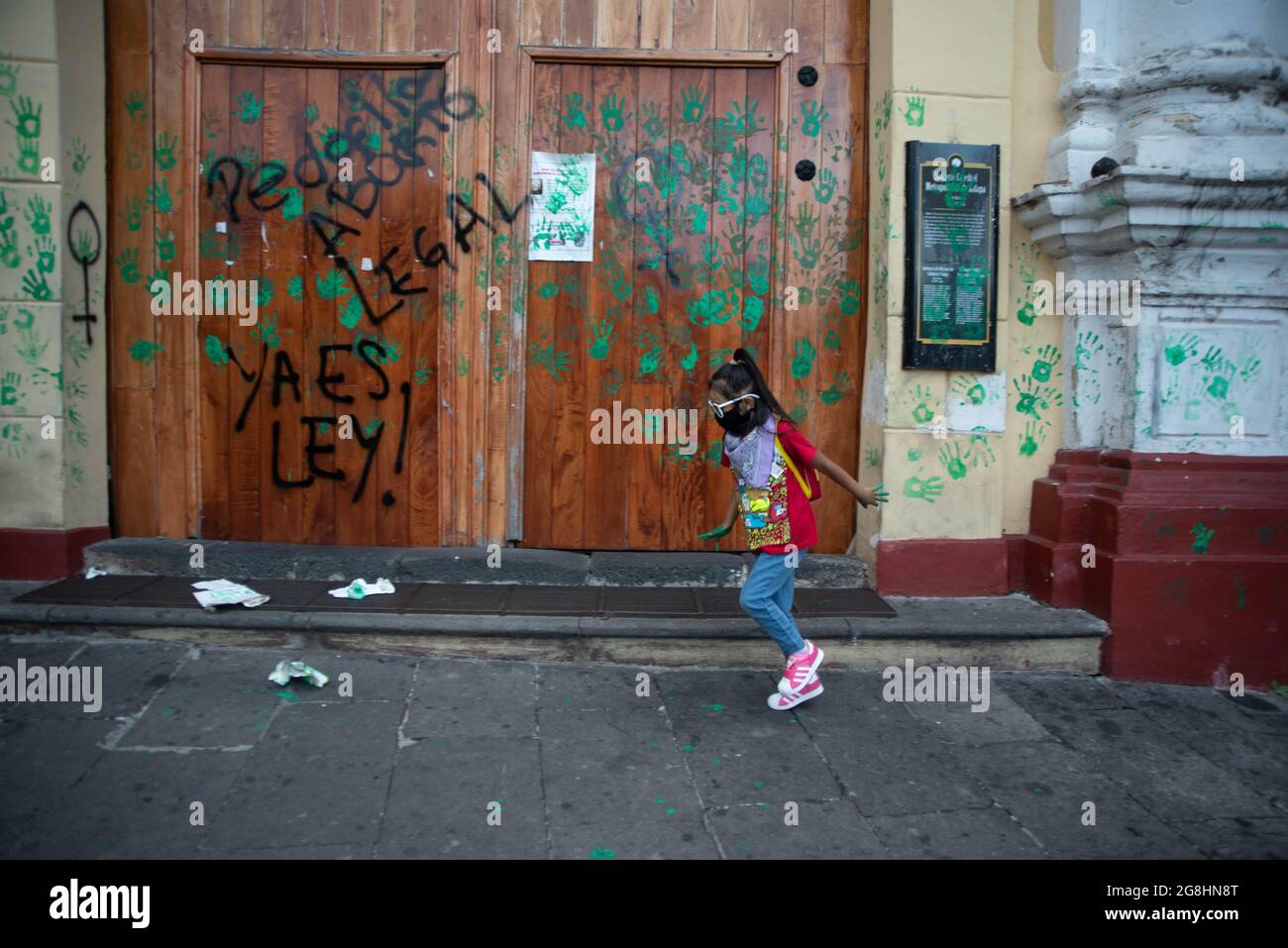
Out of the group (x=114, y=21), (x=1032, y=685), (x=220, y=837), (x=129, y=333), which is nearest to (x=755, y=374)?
(x=1032, y=685)

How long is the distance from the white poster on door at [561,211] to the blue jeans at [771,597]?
2.20 m

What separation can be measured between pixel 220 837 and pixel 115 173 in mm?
3902

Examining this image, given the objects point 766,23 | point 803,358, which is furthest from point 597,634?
point 766,23

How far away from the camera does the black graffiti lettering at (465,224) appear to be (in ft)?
17.0

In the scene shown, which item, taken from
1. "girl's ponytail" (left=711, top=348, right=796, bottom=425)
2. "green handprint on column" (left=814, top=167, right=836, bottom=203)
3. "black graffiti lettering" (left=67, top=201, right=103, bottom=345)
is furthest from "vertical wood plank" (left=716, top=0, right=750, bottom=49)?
"black graffiti lettering" (left=67, top=201, right=103, bottom=345)

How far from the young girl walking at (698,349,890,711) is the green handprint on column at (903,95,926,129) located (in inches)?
73.9

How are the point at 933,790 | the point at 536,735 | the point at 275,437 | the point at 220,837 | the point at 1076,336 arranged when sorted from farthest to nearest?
the point at 275,437 → the point at 1076,336 → the point at 536,735 → the point at 933,790 → the point at 220,837

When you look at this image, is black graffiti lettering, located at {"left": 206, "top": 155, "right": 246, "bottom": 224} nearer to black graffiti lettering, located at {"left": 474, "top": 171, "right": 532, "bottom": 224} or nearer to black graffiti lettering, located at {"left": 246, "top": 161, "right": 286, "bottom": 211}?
black graffiti lettering, located at {"left": 246, "top": 161, "right": 286, "bottom": 211}

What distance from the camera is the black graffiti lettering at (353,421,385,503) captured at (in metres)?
5.27

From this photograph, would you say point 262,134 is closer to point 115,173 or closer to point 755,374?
point 115,173

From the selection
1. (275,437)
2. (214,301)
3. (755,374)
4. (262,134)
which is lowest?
(275,437)

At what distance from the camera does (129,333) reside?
5.20 metres

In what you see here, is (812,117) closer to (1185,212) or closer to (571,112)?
(571,112)

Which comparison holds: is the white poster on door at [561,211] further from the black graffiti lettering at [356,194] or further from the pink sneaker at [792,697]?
the pink sneaker at [792,697]
